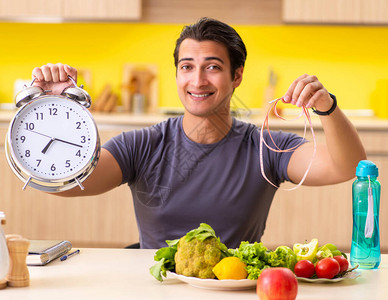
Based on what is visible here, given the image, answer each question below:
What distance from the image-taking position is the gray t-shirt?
185 centimetres

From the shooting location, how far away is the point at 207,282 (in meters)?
1.19

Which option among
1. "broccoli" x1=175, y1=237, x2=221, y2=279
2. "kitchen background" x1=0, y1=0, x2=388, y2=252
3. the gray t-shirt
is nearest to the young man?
the gray t-shirt

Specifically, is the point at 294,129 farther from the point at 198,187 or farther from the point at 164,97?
the point at 198,187

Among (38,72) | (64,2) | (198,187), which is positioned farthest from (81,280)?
(64,2)

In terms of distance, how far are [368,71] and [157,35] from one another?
1.41 metres

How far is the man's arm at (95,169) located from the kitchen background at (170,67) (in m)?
1.50

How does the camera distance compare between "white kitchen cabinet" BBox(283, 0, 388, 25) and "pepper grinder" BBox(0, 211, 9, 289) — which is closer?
"pepper grinder" BBox(0, 211, 9, 289)

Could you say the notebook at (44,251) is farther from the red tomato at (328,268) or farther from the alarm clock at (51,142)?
the red tomato at (328,268)

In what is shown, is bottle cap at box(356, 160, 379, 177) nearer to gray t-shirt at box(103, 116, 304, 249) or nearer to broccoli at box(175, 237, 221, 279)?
broccoli at box(175, 237, 221, 279)

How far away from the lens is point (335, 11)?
141 inches

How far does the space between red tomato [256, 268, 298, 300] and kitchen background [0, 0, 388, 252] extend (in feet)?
7.49

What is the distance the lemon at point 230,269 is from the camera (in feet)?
3.92

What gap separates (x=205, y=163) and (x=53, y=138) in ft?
2.19

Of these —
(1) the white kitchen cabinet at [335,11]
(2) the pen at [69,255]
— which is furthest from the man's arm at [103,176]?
(1) the white kitchen cabinet at [335,11]
